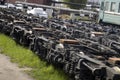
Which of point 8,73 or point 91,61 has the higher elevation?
point 91,61

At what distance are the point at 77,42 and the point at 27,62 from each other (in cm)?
188

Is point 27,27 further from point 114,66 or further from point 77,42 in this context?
point 114,66

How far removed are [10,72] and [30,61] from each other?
165 cm

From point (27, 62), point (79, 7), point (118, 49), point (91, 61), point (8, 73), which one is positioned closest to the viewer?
point (91, 61)

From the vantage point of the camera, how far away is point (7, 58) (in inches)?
484

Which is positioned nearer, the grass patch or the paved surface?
the paved surface

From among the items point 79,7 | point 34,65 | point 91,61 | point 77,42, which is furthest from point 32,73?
point 79,7

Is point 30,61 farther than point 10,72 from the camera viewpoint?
Yes

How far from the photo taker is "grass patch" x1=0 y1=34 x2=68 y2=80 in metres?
9.93

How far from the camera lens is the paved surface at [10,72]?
31.6ft

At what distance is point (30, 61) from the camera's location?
38.6 ft

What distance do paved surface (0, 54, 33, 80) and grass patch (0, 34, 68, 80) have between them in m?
0.23

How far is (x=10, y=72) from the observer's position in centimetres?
1019

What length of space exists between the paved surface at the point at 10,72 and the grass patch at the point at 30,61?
230mm
